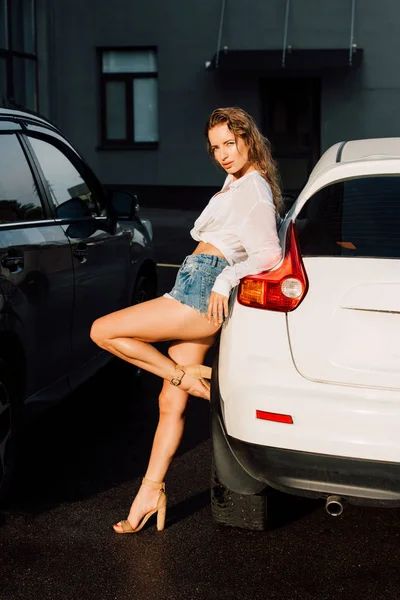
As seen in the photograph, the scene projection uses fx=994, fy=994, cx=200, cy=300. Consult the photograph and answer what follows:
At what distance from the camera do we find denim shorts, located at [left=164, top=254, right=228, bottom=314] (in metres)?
3.88

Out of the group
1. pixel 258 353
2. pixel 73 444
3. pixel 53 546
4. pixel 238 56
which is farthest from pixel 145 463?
pixel 238 56

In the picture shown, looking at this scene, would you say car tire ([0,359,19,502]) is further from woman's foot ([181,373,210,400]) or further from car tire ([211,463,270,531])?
car tire ([211,463,270,531])

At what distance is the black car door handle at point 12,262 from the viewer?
4235 mm

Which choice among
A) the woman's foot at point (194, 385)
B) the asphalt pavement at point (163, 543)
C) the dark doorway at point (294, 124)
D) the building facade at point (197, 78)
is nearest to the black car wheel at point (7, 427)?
the asphalt pavement at point (163, 543)

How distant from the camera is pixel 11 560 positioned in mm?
→ 3869

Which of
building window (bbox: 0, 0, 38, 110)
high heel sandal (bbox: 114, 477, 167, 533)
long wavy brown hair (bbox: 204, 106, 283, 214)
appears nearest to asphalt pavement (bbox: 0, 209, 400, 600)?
high heel sandal (bbox: 114, 477, 167, 533)

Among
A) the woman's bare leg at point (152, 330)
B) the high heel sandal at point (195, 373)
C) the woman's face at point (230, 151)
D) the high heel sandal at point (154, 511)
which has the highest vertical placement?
the woman's face at point (230, 151)

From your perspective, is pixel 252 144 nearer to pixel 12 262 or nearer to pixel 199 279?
pixel 199 279

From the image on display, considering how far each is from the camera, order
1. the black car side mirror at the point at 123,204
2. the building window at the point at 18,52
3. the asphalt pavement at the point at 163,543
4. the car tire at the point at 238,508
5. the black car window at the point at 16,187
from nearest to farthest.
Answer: the asphalt pavement at the point at 163,543, the car tire at the point at 238,508, the black car window at the point at 16,187, the black car side mirror at the point at 123,204, the building window at the point at 18,52

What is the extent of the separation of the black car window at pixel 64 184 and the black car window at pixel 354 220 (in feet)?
5.69

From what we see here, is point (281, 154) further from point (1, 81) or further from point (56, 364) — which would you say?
point (56, 364)

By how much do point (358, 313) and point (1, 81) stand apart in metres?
19.2

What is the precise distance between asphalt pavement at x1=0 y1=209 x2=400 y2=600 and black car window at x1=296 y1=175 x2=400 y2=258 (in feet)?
4.03

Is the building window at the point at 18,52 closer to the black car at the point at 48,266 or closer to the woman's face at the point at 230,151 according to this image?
the black car at the point at 48,266
